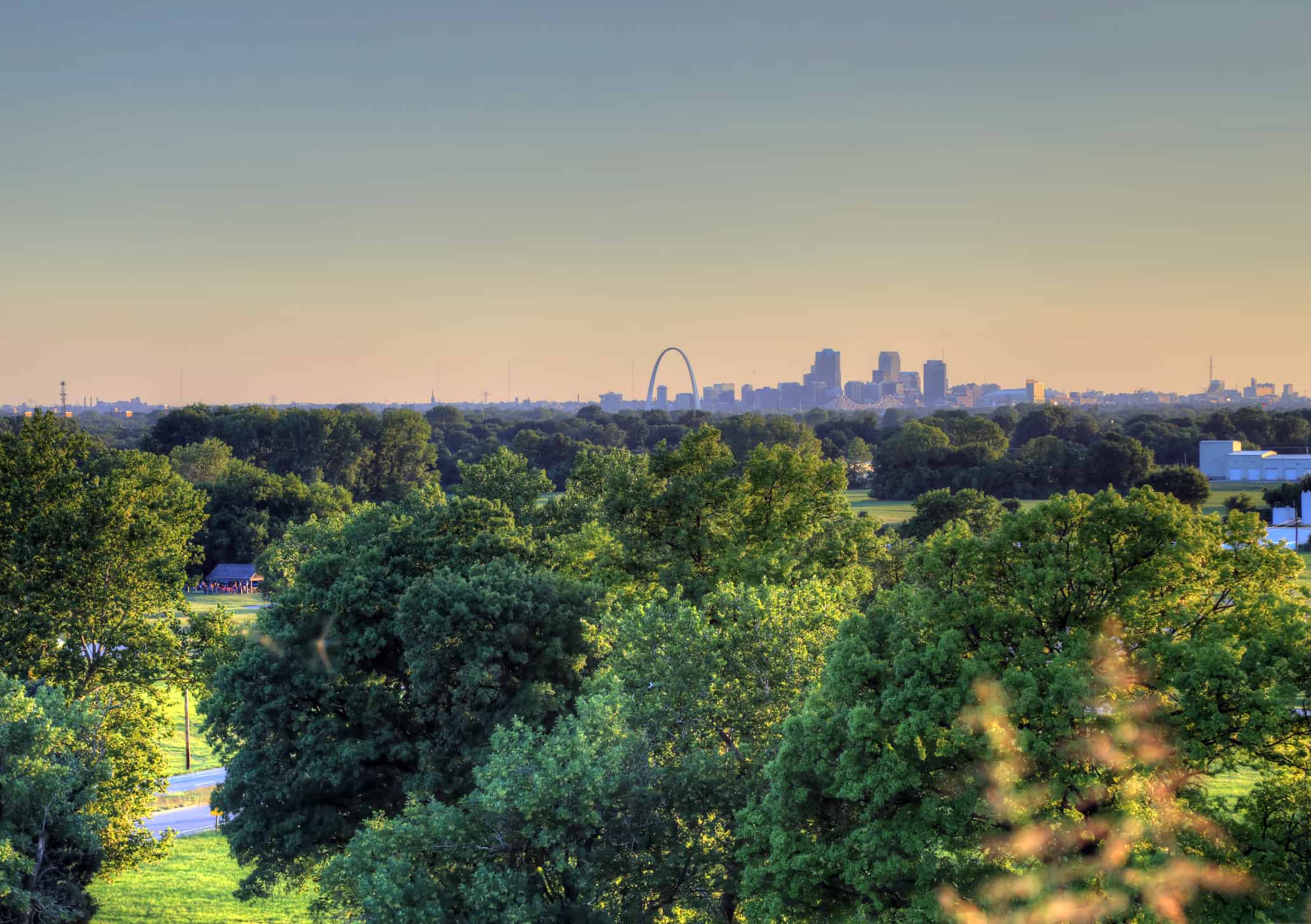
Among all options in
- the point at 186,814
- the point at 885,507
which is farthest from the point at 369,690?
the point at 885,507

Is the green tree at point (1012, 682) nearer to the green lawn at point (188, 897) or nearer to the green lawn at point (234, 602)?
the green lawn at point (188, 897)

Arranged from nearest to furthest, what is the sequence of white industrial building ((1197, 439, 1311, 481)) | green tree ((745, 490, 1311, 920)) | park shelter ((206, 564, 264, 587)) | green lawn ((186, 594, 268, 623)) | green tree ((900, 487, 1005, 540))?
green tree ((745, 490, 1311, 920)) → green tree ((900, 487, 1005, 540)) → green lawn ((186, 594, 268, 623)) → park shelter ((206, 564, 264, 587)) → white industrial building ((1197, 439, 1311, 481))

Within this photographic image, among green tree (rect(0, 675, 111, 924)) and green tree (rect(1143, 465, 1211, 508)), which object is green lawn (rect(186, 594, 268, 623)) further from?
green tree (rect(1143, 465, 1211, 508))

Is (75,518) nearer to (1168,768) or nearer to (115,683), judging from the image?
(115,683)

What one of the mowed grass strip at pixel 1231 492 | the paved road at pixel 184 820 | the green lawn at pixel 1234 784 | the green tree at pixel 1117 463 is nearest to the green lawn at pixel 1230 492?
the mowed grass strip at pixel 1231 492

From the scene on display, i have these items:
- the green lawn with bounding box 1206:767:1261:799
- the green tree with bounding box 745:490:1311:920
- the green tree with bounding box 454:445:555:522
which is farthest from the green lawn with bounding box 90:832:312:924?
the green lawn with bounding box 1206:767:1261:799

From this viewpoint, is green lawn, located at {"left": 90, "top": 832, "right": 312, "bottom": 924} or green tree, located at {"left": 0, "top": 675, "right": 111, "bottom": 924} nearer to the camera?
green tree, located at {"left": 0, "top": 675, "right": 111, "bottom": 924}

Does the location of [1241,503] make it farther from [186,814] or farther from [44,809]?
[44,809]
